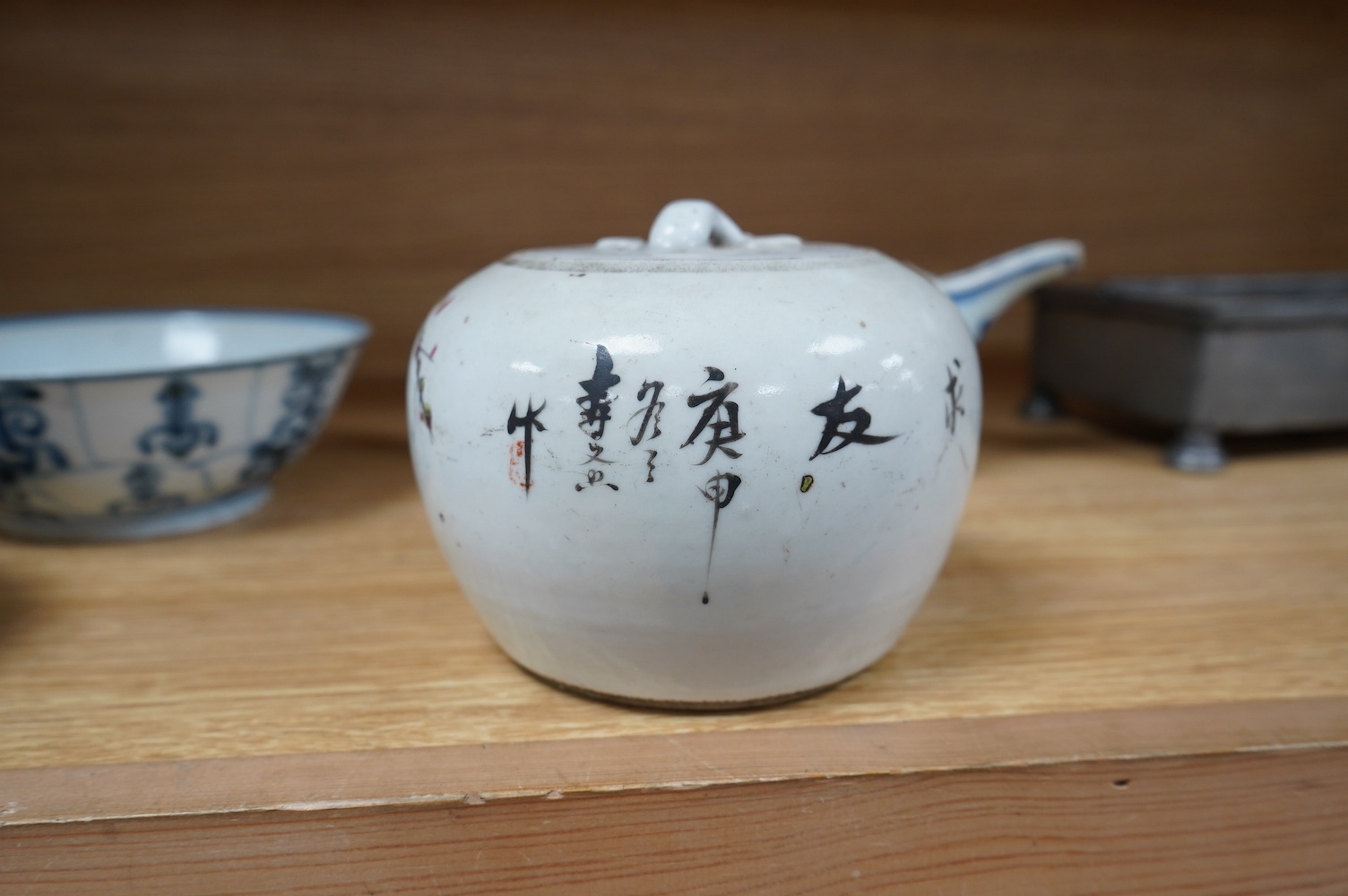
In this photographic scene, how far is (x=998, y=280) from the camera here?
0.67 meters

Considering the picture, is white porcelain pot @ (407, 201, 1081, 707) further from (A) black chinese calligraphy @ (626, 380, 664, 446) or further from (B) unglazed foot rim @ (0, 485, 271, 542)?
(B) unglazed foot rim @ (0, 485, 271, 542)

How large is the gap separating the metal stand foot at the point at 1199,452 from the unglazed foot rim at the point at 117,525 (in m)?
0.88

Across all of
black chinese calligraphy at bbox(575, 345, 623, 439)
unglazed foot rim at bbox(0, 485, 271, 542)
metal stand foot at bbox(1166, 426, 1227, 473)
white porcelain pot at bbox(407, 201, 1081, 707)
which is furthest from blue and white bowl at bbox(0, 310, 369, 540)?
metal stand foot at bbox(1166, 426, 1227, 473)

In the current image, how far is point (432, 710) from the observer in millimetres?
520

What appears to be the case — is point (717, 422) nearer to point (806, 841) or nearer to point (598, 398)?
point (598, 398)

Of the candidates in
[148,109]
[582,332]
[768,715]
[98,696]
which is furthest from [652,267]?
[148,109]

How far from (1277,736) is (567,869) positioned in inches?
13.8

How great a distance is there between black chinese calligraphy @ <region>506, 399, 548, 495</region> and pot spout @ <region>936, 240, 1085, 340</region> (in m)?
0.31

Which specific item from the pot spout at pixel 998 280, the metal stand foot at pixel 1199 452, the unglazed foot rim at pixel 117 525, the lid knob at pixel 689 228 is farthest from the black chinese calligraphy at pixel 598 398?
the metal stand foot at pixel 1199 452

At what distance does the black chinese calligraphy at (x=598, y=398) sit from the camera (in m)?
0.44

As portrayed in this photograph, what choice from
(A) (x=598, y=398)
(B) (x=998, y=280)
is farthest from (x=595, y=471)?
(B) (x=998, y=280)

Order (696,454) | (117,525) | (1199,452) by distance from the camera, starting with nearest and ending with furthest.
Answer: (696,454) < (117,525) < (1199,452)

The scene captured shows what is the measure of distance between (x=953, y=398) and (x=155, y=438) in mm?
566

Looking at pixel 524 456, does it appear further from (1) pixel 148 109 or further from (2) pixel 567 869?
(1) pixel 148 109
